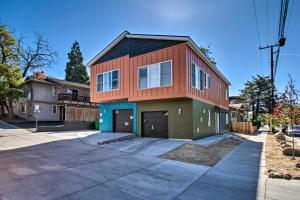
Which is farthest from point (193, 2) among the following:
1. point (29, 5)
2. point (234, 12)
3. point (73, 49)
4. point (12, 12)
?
point (73, 49)

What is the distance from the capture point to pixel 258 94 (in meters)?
38.7

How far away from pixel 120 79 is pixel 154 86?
360 centimetres

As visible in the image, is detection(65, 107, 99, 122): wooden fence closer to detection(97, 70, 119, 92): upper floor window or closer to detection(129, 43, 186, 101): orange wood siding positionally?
detection(97, 70, 119, 92): upper floor window

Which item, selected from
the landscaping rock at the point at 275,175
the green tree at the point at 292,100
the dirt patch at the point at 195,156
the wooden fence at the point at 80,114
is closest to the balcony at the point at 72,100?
the wooden fence at the point at 80,114

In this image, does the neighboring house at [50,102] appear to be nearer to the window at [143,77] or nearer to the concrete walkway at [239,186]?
the window at [143,77]

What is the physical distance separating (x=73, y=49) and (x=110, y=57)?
35056 mm

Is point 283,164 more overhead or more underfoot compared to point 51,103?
more underfoot

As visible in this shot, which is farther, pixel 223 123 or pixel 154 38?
pixel 223 123

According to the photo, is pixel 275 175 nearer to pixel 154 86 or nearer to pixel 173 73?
pixel 173 73

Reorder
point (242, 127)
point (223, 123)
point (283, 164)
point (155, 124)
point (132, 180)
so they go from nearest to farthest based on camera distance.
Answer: point (132, 180) → point (283, 164) → point (155, 124) → point (223, 123) → point (242, 127)

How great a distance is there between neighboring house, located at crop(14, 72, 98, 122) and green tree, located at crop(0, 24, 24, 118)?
1.92m

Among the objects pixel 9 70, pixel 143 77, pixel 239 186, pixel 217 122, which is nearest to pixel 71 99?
pixel 9 70

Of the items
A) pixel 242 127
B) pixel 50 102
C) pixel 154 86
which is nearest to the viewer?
pixel 154 86

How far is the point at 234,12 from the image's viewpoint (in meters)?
11.6
